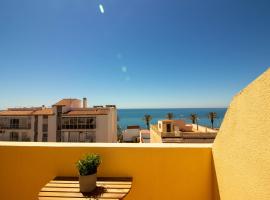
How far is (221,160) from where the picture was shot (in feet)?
8.03

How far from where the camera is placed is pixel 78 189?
2408 millimetres

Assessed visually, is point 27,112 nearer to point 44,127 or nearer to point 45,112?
point 45,112

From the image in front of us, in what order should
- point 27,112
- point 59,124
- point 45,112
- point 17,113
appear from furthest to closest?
1. point 27,112
2. point 17,113
3. point 45,112
4. point 59,124

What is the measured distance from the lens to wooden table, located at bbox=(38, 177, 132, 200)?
2.21 m

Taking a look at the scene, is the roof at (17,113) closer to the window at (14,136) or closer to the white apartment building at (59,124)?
the white apartment building at (59,124)

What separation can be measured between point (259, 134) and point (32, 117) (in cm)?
3668

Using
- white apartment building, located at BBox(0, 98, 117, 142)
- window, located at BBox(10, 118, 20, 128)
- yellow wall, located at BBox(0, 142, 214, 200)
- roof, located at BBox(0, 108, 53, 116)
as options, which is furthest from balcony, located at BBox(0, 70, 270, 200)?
window, located at BBox(10, 118, 20, 128)

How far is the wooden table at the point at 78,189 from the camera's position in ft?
7.25

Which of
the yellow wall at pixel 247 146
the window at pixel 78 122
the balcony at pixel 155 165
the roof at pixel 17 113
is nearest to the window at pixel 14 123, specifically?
the roof at pixel 17 113

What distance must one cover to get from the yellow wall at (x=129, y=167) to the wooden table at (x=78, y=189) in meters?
0.21

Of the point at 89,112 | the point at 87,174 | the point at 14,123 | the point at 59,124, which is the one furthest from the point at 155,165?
the point at 14,123

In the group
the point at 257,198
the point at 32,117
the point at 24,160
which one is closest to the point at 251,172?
the point at 257,198

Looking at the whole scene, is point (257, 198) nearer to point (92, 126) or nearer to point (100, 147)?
point (100, 147)

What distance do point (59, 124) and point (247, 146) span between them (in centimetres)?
3373
